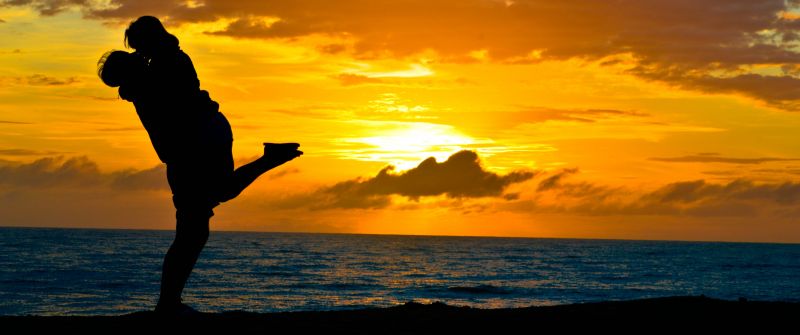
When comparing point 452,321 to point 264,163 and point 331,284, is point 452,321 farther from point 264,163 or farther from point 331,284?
point 331,284

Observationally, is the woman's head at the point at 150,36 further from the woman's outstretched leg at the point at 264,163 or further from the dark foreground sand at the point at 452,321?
the dark foreground sand at the point at 452,321

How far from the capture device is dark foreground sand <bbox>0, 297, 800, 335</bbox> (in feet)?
22.3

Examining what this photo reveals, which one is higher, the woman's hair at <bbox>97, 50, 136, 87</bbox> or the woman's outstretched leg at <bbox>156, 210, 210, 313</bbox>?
the woman's hair at <bbox>97, 50, 136, 87</bbox>

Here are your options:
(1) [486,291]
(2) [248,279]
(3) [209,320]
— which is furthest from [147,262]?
(3) [209,320]

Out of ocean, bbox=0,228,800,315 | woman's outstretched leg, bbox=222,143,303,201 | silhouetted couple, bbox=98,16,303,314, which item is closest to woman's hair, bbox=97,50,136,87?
silhouetted couple, bbox=98,16,303,314

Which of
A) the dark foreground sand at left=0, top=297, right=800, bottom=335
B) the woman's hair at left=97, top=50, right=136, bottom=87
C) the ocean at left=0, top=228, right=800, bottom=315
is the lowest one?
the ocean at left=0, top=228, right=800, bottom=315

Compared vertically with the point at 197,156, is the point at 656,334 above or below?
below

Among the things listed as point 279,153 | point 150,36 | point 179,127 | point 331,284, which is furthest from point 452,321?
point 331,284

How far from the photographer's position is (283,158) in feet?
21.4

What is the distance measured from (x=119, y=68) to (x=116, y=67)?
2 centimetres

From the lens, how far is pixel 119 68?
20.6 feet

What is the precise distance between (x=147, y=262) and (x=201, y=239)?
5692 cm

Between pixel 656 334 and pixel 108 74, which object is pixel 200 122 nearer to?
pixel 108 74

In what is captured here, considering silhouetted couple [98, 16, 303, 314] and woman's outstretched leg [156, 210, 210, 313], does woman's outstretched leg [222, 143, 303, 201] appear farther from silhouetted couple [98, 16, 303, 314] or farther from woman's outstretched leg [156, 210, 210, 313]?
woman's outstretched leg [156, 210, 210, 313]
